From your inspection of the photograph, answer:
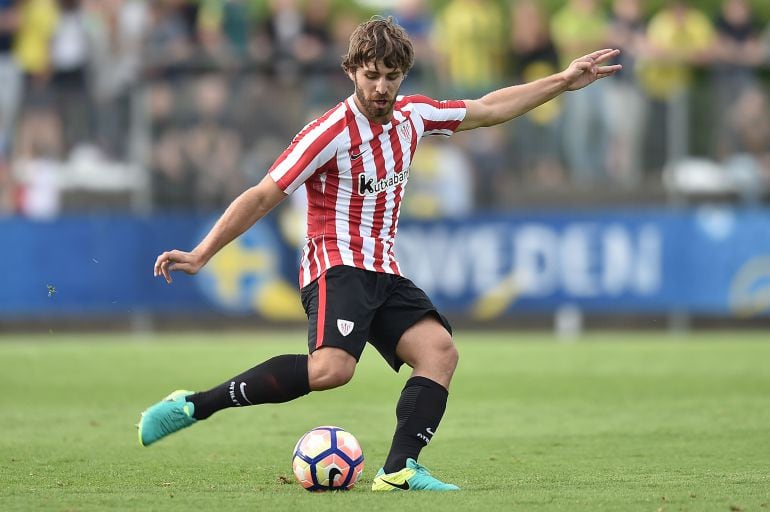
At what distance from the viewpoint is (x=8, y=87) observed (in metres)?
19.0

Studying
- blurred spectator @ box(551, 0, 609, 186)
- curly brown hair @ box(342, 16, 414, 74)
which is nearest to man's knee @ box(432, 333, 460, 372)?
curly brown hair @ box(342, 16, 414, 74)

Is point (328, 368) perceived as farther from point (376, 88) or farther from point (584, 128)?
point (584, 128)

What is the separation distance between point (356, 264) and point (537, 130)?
11924 mm

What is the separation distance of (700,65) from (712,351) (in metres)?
4.92

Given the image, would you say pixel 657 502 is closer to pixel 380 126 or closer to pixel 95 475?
pixel 380 126

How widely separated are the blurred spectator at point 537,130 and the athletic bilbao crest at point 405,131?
1149 centimetres

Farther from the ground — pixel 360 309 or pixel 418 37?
pixel 418 37

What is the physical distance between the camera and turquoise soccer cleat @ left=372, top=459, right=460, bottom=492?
21.7ft

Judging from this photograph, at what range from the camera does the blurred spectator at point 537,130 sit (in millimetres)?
18469

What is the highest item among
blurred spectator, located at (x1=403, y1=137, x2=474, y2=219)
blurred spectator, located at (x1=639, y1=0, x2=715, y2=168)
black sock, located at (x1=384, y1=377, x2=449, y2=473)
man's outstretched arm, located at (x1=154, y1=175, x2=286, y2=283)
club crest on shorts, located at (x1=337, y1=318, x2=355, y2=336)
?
blurred spectator, located at (x1=639, y1=0, x2=715, y2=168)

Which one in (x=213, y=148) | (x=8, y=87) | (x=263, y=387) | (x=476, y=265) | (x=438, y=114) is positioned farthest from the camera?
(x=8, y=87)

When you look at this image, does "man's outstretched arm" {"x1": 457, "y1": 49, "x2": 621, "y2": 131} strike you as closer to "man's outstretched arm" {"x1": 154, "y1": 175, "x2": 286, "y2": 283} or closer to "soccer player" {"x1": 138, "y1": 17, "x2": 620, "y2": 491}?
"soccer player" {"x1": 138, "y1": 17, "x2": 620, "y2": 491}

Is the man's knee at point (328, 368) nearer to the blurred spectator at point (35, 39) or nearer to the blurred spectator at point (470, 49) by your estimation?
the blurred spectator at point (470, 49)

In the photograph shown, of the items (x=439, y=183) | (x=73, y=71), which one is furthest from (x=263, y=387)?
(x=73, y=71)
